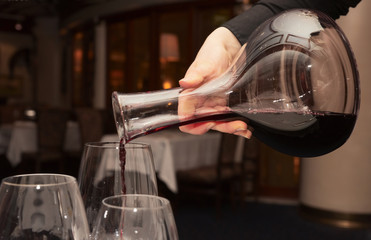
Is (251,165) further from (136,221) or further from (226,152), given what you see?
(136,221)

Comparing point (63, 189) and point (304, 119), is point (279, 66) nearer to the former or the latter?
point (304, 119)

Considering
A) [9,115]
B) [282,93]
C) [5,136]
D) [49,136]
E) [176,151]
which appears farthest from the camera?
[9,115]

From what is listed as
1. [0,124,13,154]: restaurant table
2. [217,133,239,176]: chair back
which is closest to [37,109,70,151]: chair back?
[0,124,13,154]: restaurant table

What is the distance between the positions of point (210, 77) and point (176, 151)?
3.69 metres

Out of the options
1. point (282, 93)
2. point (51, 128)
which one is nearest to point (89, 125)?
point (51, 128)

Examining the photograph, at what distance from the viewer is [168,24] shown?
7559 mm

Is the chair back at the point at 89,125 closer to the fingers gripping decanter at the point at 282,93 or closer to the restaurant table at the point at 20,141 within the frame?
the restaurant table at the point at 20,141

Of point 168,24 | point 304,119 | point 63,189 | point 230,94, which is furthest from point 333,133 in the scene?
point 168,24

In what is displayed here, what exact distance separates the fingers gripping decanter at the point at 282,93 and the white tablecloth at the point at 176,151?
322 centimetres

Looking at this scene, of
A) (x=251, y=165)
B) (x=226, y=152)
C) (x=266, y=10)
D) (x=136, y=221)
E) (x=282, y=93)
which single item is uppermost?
(x=266, y=10)

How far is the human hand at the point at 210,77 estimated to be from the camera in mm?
774

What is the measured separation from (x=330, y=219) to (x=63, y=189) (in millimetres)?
4325

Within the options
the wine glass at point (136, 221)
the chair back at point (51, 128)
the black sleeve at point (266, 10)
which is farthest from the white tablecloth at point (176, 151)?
the wine glass at point (136, 221)

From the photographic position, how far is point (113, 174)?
2.54 ft
